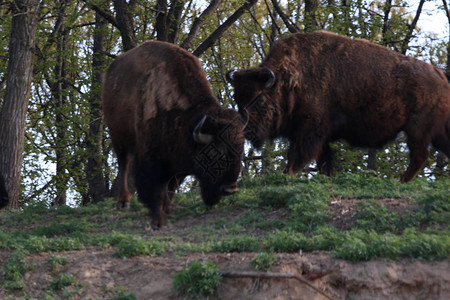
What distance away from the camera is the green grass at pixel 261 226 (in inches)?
236

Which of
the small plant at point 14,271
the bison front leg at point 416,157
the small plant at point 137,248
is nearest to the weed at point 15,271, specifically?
the small plant at point 14,271

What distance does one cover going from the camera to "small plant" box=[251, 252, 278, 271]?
18.5 feet

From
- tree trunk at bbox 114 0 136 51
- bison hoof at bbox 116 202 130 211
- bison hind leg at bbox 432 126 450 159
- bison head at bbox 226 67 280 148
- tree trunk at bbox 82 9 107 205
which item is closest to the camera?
bison hoof at bbox 116 202 130 211

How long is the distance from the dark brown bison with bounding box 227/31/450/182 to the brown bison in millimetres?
1739

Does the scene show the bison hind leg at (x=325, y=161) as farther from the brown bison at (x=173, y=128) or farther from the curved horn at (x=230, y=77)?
the brown bison at (x=173, y=128)

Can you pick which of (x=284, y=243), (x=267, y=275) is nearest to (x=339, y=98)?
(x=284, y=243)

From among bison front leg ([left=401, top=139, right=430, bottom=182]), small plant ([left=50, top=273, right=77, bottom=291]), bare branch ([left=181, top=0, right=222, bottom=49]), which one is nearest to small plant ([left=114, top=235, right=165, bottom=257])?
small plant ([left=50, top=273, right=77, bottom=291])

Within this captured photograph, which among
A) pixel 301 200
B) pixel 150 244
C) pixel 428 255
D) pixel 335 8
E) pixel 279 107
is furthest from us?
pixel 335 8

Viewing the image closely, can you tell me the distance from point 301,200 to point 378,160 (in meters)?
10.5

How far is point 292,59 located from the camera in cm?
1033

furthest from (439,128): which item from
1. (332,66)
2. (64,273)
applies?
(64,273)

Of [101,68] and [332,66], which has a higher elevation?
[101,68]

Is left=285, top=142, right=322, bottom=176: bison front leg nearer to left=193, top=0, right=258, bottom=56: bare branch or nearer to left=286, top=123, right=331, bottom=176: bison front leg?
left=286, top=123, right=331, bottom=176: bison front leg

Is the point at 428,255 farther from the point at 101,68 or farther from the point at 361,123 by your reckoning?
the point at 101,68
